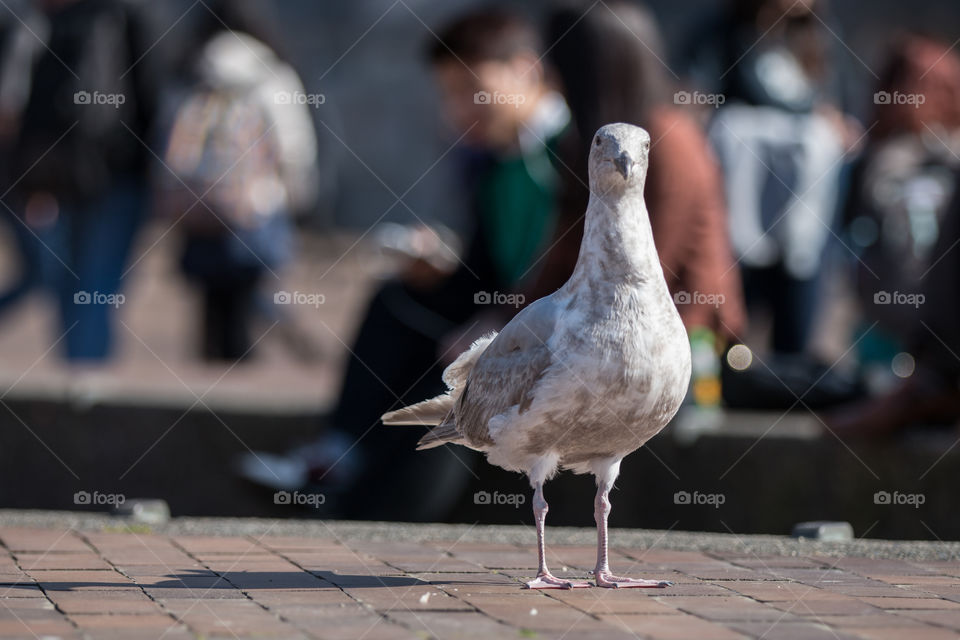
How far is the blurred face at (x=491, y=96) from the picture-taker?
256 inches

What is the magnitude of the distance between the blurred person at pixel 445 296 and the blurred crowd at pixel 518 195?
0.01 m

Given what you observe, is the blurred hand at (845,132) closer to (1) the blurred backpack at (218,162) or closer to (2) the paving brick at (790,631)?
(1) the blurred backpack at (218,162)

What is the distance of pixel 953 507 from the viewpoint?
20.3 ft

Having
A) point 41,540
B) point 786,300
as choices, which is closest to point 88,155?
point 786,300

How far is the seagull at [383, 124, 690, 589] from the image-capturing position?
421 cm

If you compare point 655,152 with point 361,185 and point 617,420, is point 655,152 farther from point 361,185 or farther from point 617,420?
point 361,185

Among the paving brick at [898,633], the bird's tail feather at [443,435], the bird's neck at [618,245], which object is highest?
the bird's neck at [618,245]

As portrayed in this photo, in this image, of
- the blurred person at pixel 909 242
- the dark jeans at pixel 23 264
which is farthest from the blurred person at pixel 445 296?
the dark jeans at pixel 23 264

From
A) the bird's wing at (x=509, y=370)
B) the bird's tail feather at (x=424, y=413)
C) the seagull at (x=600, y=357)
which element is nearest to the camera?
the seagull at (x=600, y=357)

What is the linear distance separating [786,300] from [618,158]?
13.4ft

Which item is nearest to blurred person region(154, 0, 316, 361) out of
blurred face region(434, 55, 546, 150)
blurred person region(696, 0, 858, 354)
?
blurred face region(434, 55, 546, 150)

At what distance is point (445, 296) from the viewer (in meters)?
6.53

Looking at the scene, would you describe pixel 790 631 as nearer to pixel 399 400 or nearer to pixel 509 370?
pixel 509 370

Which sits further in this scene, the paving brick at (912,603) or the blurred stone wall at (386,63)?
the blurred stone wall at (386,63)
